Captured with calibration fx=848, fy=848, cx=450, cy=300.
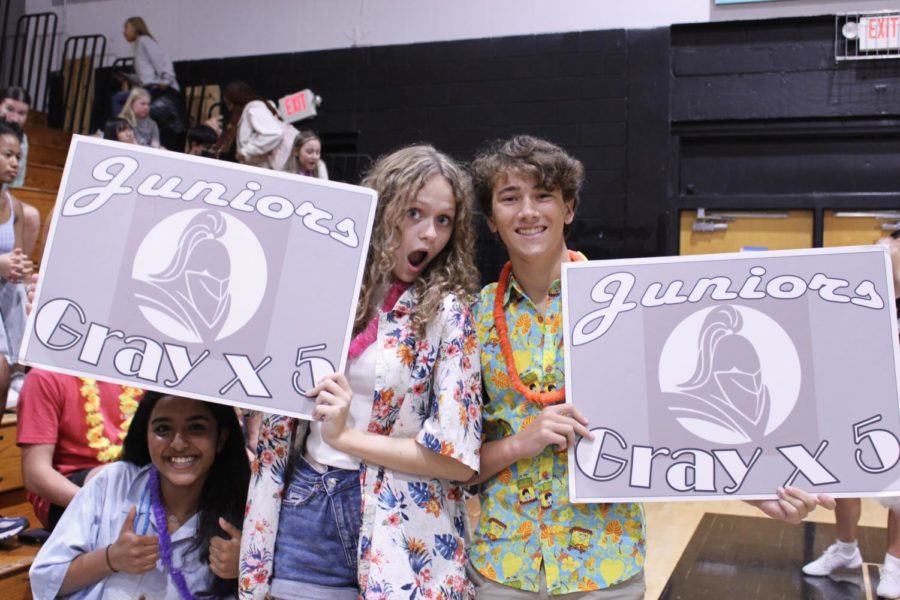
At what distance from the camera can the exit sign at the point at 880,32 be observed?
5711 millimetres

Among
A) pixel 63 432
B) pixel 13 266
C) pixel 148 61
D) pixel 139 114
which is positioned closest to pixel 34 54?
pixel 148 61

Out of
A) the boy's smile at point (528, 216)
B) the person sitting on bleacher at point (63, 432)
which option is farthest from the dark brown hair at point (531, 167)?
the person sitting on bleacher at point (63, 432)

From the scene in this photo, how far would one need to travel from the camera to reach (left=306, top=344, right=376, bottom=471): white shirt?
1555 mm

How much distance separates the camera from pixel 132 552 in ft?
5.74

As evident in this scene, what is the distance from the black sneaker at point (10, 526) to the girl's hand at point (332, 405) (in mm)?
1559

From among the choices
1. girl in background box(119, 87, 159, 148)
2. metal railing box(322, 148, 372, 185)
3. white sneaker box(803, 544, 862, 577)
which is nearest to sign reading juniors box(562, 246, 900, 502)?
white sneaker box(803, 544, 862, 577)

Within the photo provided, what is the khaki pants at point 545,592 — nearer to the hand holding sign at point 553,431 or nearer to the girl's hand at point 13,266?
the hand holding sign at point 553,431

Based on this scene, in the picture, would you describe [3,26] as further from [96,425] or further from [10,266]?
[96,425]

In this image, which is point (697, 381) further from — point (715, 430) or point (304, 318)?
point (304, 318)

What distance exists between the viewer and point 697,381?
159 cm

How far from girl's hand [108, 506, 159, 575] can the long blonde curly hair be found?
65 cm

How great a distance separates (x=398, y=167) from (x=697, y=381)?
693mm

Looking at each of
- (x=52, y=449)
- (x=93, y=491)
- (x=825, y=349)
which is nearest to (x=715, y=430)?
(x=825, y=349)

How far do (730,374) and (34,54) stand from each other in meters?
8.76
